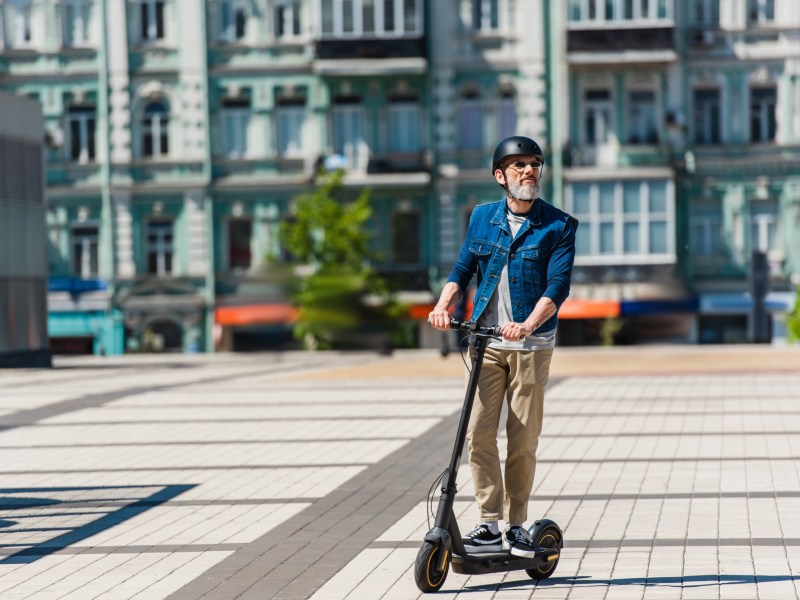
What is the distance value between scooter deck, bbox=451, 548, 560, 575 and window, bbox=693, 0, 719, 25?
39.7 metres

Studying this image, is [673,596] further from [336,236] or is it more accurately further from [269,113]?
[269,113]

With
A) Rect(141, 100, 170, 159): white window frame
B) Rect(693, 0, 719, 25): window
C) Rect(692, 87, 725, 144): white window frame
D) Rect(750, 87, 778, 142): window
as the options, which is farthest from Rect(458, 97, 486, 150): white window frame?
Rect(141, 100, 170, 159): white window frame

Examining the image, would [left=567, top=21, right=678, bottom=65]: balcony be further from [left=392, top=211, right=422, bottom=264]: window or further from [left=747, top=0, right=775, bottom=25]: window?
[left=392, top=211, right=422, bottom=264]: window

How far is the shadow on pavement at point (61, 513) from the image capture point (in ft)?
30.7

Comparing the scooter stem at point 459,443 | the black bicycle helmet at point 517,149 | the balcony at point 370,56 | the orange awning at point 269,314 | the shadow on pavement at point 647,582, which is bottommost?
the orange awning at point 269,314

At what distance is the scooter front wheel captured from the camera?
7234mm

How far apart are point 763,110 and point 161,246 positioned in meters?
17.9

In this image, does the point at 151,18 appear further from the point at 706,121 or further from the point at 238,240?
the point at 706,121

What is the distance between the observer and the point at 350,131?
1822 inches

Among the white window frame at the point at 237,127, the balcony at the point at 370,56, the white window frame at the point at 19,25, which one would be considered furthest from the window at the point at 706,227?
the white window frame at the point at 19,25

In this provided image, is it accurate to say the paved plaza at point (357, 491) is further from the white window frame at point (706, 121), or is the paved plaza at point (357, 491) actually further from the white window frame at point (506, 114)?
the white window frame at point (706, 121)

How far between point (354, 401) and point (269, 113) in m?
27.0

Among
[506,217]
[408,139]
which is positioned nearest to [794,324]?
[408,139]

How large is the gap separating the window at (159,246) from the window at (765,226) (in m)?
16.9
